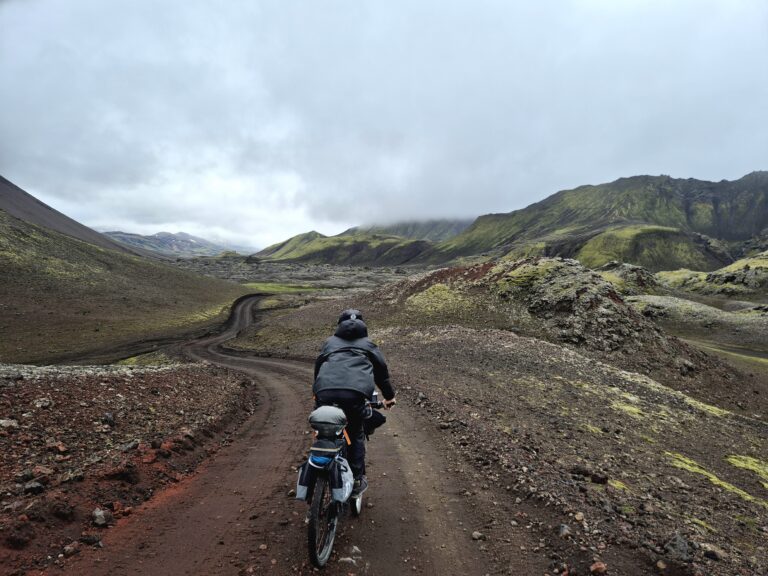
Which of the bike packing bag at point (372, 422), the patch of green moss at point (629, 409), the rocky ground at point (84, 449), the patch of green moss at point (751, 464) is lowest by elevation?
the patch of green moss at point (751, 464)

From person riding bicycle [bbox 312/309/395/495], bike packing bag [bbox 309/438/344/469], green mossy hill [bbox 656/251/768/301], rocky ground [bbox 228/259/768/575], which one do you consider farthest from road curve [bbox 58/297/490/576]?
green mossy hill [bbox 656/251/768/301]

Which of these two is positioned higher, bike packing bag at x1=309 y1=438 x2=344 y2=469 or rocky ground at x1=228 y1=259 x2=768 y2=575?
bike packing bag at x1=309 y1=438 x2=344 y2=469

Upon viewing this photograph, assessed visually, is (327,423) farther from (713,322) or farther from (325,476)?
(713,322)

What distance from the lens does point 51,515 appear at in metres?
5.88

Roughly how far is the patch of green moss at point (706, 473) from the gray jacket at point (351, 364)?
12.0 m

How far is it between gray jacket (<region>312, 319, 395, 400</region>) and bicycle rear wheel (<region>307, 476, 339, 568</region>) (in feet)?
4.63

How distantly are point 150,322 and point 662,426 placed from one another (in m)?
60.4

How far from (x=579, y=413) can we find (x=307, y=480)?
600 inches

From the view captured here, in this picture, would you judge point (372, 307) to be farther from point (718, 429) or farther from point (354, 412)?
point (354, 412)

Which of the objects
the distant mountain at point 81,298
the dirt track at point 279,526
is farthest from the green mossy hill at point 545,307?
the distant mountain at point 81,298

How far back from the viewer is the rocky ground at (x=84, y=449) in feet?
18.6

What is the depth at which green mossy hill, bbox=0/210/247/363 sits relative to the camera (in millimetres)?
42562

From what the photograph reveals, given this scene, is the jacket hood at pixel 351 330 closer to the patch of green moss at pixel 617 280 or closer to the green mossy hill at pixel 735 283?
the patch of green moss at pixel 617 280

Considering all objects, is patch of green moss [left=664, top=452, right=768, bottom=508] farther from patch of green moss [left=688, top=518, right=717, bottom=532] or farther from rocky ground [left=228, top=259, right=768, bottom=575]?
patch of green moss [left=688, top=518, right=717, bottom=532]
